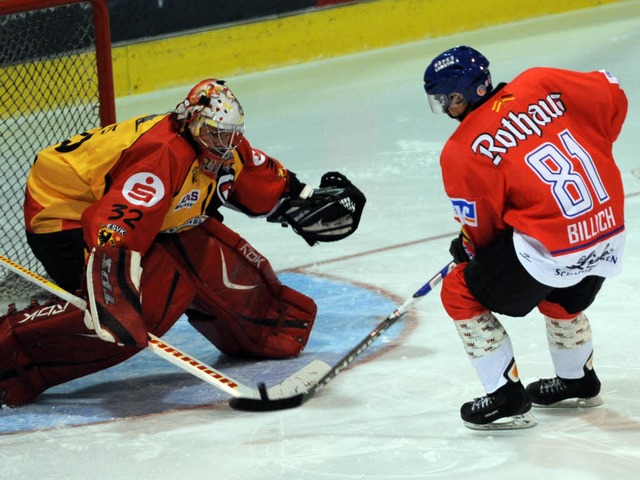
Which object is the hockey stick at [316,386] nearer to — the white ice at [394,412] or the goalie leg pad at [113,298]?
the white ice at [394,412]

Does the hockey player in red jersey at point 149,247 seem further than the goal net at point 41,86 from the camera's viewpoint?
No

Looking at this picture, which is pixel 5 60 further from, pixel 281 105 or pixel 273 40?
pixel 273 40

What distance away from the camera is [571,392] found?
3277 millimetres

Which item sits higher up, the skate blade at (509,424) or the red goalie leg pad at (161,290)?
the red goalie leg pad at (161,290)

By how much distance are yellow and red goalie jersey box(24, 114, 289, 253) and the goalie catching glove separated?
6.2 inches

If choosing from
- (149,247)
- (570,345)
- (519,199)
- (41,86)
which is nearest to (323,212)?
(149,247)

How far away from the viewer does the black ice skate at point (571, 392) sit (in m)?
3.28

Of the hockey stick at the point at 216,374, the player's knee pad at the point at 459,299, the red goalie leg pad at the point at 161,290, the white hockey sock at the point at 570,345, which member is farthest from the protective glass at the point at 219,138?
the white hockey sock at the point at 570,345

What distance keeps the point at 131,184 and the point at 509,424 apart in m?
1.11

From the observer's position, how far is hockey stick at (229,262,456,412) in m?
3.42

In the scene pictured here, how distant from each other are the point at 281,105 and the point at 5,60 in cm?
204

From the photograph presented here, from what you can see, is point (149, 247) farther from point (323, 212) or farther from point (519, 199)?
point (519, 199)

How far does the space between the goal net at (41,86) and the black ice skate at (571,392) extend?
191 cm

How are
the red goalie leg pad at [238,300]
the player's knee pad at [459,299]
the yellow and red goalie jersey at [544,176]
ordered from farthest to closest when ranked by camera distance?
1. the red goalie leg pad at [238,300]
2. the player's knee pad at [459,299]
3. the yellow and red goalie jersey at [544,176]
